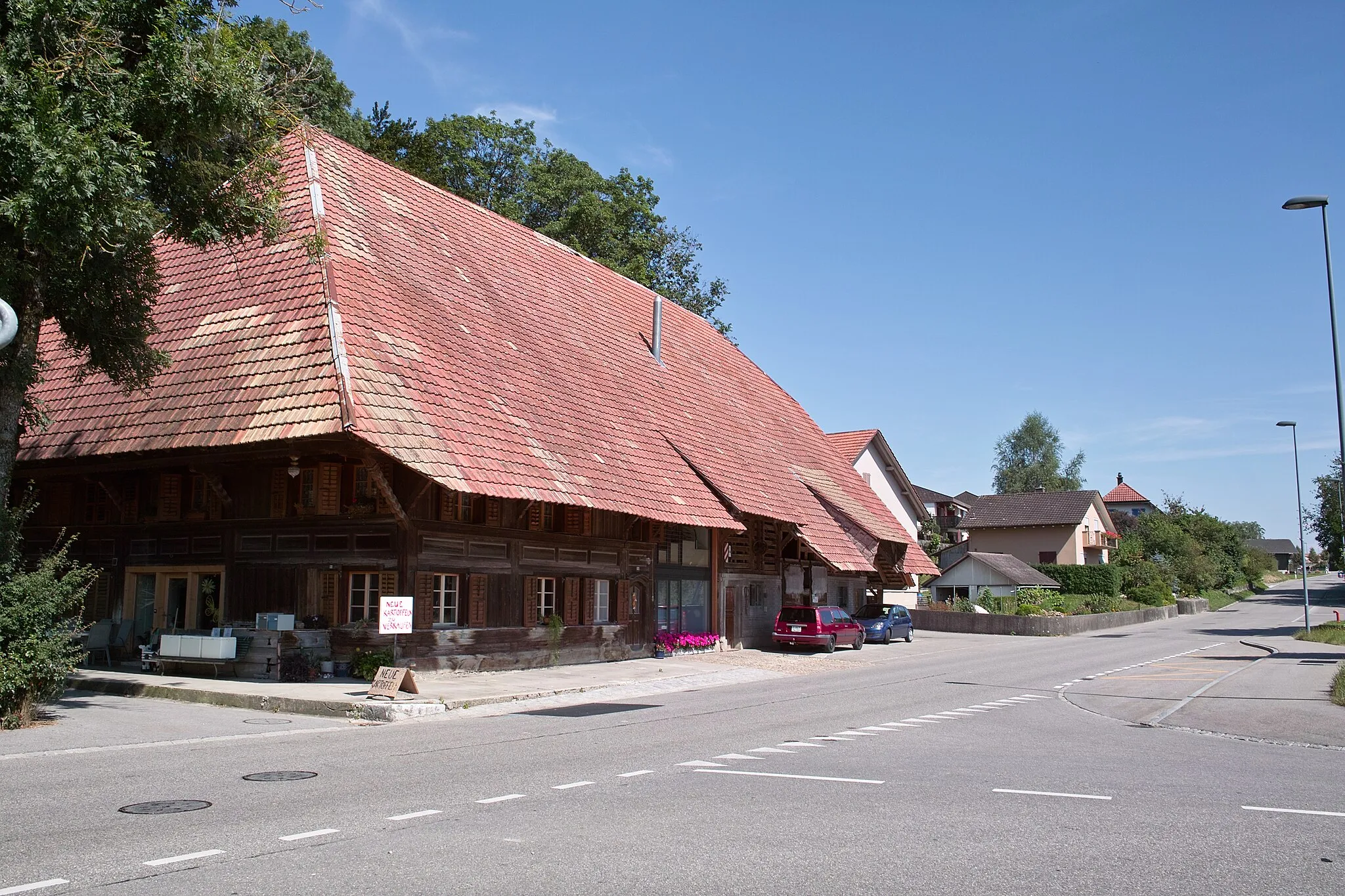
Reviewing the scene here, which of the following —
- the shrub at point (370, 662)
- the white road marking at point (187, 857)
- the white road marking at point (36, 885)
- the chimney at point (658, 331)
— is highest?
the chimney at point (658, 331)

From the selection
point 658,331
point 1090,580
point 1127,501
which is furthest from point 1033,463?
point 658,331

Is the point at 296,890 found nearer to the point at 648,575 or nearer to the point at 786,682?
the point at 786,682

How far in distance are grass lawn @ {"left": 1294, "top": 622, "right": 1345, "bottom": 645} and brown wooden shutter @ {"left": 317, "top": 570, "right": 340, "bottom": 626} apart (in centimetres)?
3232

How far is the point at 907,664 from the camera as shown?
29.6 metres

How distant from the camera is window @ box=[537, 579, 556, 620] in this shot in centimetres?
2427

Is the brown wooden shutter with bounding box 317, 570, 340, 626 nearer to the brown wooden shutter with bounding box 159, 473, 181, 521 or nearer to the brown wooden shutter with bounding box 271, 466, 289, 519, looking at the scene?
the brown wooden shutter with bounding box 271, 466, 289, 519

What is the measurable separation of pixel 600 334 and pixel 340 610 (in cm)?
1384

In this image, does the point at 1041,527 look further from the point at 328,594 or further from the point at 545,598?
the point at 328,594

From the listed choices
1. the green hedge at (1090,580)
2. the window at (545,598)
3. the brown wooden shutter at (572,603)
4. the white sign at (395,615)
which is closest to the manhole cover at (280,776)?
the white sign at (395,615)

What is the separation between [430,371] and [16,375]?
8.04 metres

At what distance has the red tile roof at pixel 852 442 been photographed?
171 ft

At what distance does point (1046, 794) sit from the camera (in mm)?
9570

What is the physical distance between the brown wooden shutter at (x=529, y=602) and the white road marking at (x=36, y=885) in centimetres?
1726

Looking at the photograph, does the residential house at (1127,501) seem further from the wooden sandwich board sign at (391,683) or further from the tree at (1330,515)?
the wooden sandwich board sign at (391,683)
